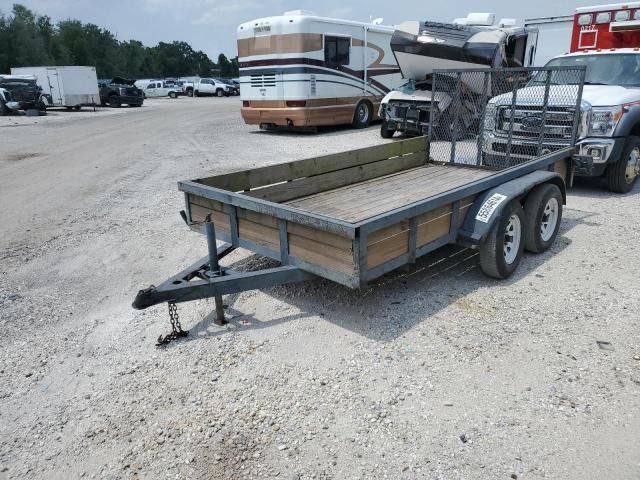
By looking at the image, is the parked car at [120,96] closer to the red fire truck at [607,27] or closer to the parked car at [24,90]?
the parked car at [24,90]

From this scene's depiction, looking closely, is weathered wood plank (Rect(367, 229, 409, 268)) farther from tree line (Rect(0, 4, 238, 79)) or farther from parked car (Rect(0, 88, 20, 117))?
tree line (Rect(0, 4, 238, 79))

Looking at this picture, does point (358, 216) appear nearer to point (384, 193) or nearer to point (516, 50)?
point (384, 193)

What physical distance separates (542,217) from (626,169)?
3696 millimetres

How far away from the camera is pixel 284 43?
1502 centimetres

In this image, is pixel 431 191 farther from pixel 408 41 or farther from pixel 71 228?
pixel 408 41

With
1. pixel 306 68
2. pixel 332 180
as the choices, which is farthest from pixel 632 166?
pixel 306 68

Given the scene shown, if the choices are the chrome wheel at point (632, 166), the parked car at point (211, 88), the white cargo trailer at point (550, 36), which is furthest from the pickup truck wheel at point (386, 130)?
the parked car at point (211, 88)

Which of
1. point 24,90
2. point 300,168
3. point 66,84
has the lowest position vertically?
point 300,168

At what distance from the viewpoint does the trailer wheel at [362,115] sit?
17.6 m

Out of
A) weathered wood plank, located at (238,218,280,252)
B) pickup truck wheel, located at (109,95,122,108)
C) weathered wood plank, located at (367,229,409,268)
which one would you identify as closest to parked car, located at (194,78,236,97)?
pickup truck wheel, located at (109,95,122,108)

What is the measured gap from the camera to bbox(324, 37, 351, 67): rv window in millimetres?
15750

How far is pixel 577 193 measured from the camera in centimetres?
852

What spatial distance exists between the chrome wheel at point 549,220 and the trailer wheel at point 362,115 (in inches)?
484

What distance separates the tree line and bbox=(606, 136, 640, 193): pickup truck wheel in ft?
203
